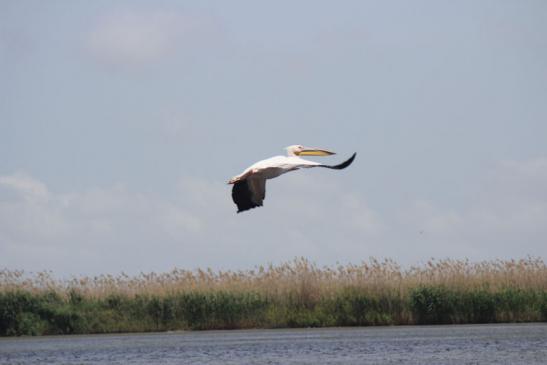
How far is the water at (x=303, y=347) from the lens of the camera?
723 inches

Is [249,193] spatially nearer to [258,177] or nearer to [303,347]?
[258,177]

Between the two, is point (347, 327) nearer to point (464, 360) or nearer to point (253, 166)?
point (464, 360)

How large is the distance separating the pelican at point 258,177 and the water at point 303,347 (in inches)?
237

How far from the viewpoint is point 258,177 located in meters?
12.6

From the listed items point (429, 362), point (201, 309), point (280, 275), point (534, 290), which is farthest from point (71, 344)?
point (534, 290)

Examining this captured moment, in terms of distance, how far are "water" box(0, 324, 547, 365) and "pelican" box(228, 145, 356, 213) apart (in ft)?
19.7

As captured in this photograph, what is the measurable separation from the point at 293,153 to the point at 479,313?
39.6ft

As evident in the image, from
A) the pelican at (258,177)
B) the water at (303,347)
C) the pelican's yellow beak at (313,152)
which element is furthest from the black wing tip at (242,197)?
the water at (303,347)

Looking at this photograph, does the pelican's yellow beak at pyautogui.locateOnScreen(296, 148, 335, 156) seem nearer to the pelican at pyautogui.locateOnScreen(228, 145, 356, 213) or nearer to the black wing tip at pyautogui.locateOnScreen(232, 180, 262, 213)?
the pelican at pyautogui.locateOnScreen(228, 145, 356, 213)

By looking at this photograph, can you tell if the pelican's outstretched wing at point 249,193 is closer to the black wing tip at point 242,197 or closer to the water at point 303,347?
the black wing tip at point 242,197

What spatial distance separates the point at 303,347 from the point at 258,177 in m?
8.73

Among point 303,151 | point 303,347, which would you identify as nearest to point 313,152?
point 303,151

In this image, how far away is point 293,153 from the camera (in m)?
13.6

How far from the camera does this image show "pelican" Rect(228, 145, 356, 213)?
11852 millimetres
